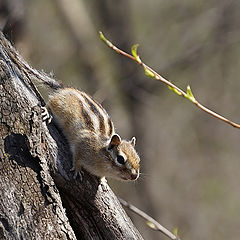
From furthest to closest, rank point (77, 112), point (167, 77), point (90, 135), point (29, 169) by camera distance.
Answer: point (167, 77), point (90, 135), point (77, 112), point (29, 169)

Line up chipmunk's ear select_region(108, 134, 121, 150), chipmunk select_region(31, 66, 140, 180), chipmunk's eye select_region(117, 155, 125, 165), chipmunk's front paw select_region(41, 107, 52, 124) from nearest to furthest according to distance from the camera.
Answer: chipmunk's front paw select_region(41, 107, 52, 124), chipmunk select_region(31, 66, 140, 180), chipmunk's ear select_region(108, 134, 121, 150), chipmunk's eye select_region(117, 155, 125, 165)

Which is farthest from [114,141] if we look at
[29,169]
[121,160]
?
[29,169]

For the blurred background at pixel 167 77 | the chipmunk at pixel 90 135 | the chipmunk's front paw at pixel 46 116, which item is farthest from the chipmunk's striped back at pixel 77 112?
the blurred background at pixel 167 77

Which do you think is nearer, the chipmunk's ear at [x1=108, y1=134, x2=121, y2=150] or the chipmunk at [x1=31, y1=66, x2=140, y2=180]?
the chipmunk at [x1=31, y1=66, x2=140, y2=180]

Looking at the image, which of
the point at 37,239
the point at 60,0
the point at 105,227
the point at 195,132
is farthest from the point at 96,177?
the point at 195,132

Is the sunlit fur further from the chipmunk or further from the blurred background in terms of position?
the blurred background

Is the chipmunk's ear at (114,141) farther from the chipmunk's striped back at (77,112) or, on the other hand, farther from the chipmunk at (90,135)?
the chipmunk's striped back at (77,112)

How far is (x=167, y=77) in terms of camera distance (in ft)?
28.9

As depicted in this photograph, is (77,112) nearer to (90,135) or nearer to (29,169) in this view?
(90,135)

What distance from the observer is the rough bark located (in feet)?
9.20

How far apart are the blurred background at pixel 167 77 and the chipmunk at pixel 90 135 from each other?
2.56 meters

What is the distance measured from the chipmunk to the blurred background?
2.56 metres

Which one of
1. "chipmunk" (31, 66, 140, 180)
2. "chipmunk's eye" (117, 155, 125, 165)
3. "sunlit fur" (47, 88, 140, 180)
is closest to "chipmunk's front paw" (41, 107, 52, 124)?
"chipmunk" (31, 66, 140, 180)

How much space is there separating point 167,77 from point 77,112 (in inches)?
211
